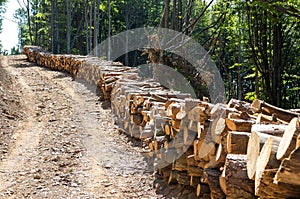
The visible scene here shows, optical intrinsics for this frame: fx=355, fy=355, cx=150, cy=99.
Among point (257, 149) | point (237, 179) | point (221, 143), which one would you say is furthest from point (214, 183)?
point (257, 149)

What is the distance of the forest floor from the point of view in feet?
14.7

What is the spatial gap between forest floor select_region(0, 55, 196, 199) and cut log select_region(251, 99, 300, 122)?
1236 millimetres

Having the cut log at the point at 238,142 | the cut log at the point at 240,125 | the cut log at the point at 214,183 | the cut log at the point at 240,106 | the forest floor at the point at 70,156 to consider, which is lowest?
the forest floor at the point at 70,156

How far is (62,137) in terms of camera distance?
6535mm

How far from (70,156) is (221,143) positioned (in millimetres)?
3094

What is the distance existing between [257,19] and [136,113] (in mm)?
7078

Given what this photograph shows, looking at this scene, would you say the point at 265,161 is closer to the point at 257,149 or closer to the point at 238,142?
the point at 257,149

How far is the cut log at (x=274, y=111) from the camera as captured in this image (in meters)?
3.25

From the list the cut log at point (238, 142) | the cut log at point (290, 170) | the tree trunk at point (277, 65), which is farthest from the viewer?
the tree trunk at point (277, 65)

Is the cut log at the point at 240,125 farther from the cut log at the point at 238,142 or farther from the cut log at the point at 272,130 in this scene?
the cut log at the point at 272,130

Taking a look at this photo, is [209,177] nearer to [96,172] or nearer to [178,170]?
[178,170]

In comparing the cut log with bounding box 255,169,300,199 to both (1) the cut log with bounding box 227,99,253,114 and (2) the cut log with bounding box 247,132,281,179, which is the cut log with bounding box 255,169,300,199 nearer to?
(2) the cut log with bounding box 247,132,281,179

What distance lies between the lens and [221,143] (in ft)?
10.8

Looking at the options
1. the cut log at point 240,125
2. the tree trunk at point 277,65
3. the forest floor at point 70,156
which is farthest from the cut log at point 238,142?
the tree trunk at point 277,65
